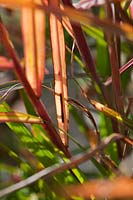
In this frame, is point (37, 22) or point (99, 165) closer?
point (37, 22)

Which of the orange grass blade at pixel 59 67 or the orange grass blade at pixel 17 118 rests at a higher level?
the orange grass blade at pixel 59 67

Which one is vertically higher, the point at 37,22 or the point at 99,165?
the point at 37,22

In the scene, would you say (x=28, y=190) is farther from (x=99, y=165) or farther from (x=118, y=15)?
(x=118, y=15)

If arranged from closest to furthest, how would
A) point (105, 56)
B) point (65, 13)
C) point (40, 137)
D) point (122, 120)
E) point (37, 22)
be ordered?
point (65, 13)
point (37, 22)
point (122, 120)
point (40, 137)
point (105, 56)

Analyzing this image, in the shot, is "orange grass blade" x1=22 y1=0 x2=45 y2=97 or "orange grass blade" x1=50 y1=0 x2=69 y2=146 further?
"orange grass blade" x1=50 y1=0 x2=69 y2=146

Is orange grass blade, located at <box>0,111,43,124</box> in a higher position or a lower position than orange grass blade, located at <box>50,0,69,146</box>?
lower

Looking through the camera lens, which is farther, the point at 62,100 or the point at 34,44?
the point at 62,100

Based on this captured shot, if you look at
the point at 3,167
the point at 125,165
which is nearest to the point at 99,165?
the point at 125,165

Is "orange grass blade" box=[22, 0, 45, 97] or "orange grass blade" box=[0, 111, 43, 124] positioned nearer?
"orange grass blade" box=[22, 0, 45, 97]
